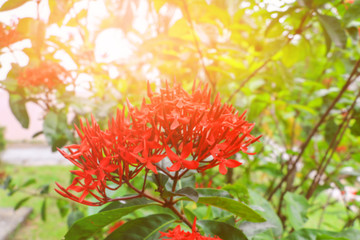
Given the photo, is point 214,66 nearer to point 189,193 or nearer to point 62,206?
point 189,193

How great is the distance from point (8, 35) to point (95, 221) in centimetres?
95

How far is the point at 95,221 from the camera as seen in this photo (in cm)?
69

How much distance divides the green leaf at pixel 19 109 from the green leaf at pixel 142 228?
88 cm

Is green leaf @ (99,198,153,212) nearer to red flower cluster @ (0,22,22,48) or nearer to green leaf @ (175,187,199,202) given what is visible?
green leaf @ (175,187,199,202)

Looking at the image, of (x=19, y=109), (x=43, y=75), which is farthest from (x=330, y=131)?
(x=19, y=109)

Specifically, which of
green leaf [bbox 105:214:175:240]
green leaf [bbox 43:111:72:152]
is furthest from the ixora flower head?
green leaf [bbox 43:111:72:152]

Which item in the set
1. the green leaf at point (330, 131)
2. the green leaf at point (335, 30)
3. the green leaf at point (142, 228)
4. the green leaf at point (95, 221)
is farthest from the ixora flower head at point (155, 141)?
the green leaf at point (330, 131)

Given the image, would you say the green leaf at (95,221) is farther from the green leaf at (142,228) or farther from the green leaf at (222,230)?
the green leaf at (222,230)

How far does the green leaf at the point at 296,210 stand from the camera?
105cm

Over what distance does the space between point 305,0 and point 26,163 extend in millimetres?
8990

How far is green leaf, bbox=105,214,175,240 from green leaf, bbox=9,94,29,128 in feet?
2.90

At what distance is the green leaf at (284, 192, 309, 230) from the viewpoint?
3.46 ft

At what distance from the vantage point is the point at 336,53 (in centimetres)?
179

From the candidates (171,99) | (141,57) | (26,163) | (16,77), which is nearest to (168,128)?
(171,99)
